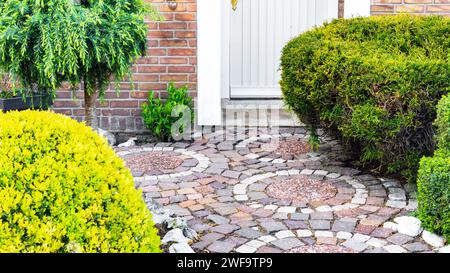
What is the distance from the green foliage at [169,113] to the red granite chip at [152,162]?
47cm

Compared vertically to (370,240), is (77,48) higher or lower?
higher

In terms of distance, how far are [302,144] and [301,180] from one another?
4.13 ft

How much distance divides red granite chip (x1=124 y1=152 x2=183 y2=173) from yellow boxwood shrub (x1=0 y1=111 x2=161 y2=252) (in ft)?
9.74

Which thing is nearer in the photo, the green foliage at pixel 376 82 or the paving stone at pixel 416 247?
the paving stone at pixel 416 247

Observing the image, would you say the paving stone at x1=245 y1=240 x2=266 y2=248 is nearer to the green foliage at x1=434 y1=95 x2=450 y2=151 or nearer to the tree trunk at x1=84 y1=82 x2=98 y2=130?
the green foliage at x1=434 y1=95 x2=450 y2=151

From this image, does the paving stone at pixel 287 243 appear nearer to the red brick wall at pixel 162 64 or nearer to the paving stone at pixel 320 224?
the paving stone at pixel 320 224

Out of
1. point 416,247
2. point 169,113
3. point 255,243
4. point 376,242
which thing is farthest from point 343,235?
point 169,113

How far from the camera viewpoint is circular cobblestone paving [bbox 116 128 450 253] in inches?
175

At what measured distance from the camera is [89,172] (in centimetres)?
305

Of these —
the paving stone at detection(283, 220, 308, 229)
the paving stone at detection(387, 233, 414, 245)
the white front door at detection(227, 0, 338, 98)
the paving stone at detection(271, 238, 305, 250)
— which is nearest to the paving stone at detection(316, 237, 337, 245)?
the paving stone at detection(271, 238, 305, 250)

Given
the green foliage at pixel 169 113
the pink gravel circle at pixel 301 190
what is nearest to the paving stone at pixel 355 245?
the pink gravel circle at pixel 301 190

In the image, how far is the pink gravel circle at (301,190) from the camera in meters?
5.37
